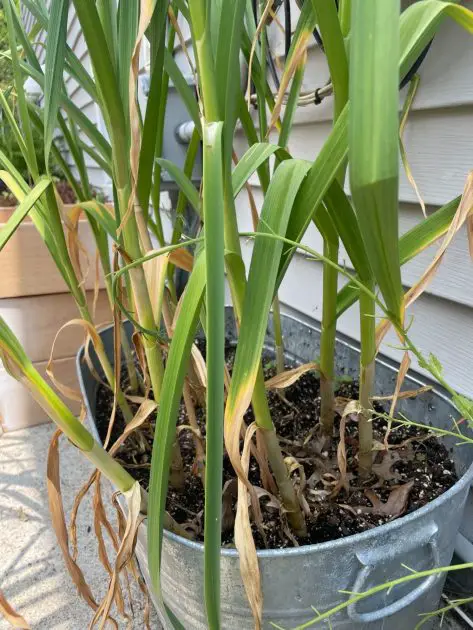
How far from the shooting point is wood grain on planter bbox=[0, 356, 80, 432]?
56.4 inches

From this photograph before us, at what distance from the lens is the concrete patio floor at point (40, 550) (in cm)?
85

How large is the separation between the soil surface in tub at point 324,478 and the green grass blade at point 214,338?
25 centimetres

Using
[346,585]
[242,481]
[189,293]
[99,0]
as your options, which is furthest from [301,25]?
[346,585]

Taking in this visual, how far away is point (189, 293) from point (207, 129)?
13 cm

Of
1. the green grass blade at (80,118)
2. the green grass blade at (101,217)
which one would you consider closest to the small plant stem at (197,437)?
the green grass blade at (101,217)

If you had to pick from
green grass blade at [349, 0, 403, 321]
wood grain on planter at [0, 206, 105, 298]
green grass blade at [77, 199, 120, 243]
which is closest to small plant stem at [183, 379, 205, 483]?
green grass blade at [77, 199, 120, 243]

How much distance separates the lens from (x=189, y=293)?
1.29 feet

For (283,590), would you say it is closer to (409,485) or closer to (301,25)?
(409,485)

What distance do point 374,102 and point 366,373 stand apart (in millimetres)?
383

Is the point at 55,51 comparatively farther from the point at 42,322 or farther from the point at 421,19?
the point at 42,322

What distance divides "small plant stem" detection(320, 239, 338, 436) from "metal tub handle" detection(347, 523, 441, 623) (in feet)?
0.77

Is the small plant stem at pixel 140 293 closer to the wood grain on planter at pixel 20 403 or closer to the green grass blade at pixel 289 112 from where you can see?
the green grass blade at pixel 289 112

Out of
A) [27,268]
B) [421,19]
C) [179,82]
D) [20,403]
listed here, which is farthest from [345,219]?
[20,403]

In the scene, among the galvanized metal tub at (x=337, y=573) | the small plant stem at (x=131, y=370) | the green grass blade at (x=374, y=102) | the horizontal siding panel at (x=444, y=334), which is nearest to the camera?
the green grass blade at (x=374, y=102)
